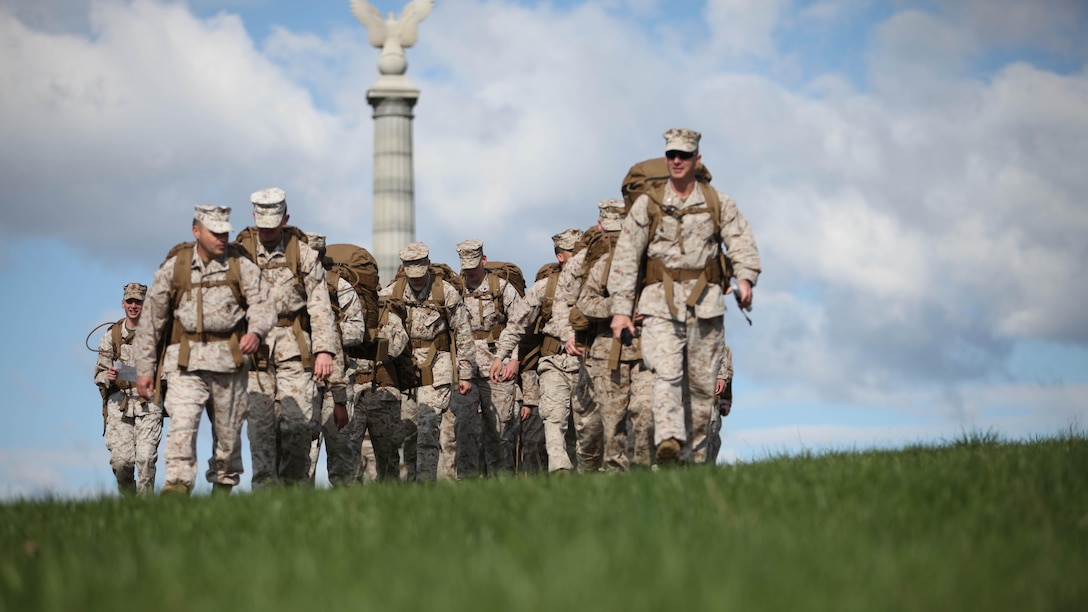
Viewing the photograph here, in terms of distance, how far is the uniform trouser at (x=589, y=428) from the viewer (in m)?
13.8

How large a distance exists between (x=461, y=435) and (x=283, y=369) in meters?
5.27

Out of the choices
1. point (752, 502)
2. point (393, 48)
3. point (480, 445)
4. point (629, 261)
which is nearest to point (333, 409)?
point (629, 261)

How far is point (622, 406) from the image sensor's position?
13.4 meters

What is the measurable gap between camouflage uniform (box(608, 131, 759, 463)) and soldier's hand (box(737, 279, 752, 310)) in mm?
62

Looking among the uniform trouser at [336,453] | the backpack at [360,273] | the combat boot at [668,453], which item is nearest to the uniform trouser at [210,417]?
the uniform trouser at [336,453]

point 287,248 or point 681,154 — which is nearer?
point 681,154

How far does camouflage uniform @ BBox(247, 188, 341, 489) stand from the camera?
504 inches

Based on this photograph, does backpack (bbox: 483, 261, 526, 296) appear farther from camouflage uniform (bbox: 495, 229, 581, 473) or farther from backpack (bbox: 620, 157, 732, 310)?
backpack (bbox: 620, 157, 732, 310)

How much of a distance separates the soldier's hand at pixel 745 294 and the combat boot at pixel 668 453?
123 cm

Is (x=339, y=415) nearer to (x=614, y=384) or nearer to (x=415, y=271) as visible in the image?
(x=614, y=384)

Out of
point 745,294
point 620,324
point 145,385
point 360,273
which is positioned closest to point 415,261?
point 360,273

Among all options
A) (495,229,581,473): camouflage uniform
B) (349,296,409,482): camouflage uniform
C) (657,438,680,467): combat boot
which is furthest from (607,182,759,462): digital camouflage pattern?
(349,296,409,482): camouflage uniform

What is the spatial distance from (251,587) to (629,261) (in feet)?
21.6

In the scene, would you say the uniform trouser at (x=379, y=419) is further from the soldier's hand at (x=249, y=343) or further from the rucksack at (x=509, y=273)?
the soldier's hand at (x=249, y=343)
